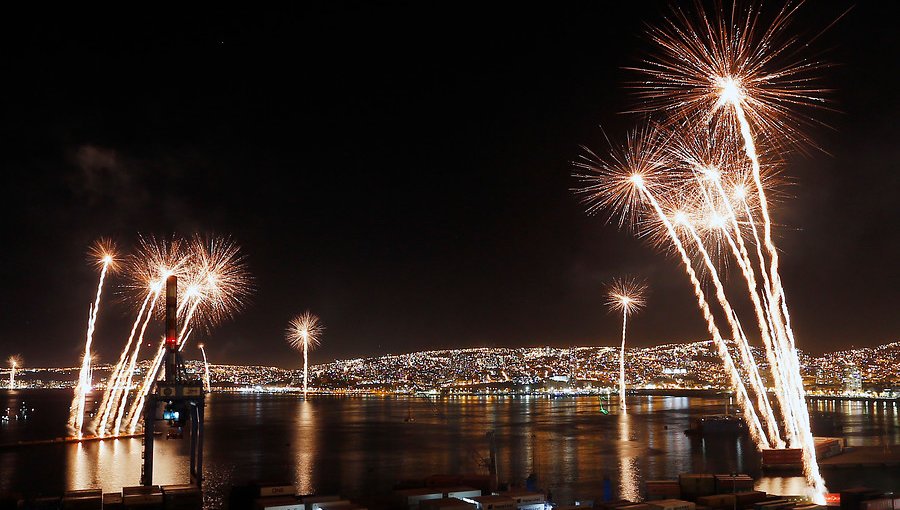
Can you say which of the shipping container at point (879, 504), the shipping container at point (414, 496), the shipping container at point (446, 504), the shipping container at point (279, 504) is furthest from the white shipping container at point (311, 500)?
the shipping container at point (879, 504)

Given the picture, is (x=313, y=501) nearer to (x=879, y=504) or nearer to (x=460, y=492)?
(x=460, y=492)

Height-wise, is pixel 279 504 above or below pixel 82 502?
above

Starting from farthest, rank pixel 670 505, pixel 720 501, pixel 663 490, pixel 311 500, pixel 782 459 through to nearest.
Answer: pixel 782 459 < pixel 663 490 < pixel 720 501 < pixel 311 500 < pixel 670 505

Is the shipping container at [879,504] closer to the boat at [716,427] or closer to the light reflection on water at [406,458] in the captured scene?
the light reflection on water at [406,458]

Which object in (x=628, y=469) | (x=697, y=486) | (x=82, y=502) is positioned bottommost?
(x=628, y=469)

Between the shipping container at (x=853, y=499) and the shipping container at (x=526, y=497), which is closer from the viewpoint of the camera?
the shipping container at (x=853, y=499)

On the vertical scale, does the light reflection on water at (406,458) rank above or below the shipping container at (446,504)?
below

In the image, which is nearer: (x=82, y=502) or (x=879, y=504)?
(x=879, y=504)

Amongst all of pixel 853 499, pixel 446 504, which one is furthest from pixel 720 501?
pixel 446 504

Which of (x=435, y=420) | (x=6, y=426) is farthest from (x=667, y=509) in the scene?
(x=6, y=426)

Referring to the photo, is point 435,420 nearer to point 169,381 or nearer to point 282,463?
point 282,463

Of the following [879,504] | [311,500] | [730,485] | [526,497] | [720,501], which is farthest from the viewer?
[730,485]
